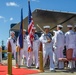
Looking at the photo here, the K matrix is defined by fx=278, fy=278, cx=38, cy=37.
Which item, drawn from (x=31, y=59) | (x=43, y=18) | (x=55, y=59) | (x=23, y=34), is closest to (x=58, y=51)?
(x=55, y=59)

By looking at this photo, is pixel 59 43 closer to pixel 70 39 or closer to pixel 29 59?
pixel 70 39

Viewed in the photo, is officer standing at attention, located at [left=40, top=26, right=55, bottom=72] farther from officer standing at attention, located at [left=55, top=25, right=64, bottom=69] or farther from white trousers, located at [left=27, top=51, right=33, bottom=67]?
white trousers, located at [left=27, top=51, right=33, bottom=67]

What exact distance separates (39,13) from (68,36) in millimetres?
3182

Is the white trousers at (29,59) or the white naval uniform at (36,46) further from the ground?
the white naval uniform at (36,46)

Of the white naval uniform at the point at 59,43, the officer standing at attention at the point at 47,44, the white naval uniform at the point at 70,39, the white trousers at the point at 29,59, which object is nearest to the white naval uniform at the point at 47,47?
the officer standing at attention at the point at 47,44

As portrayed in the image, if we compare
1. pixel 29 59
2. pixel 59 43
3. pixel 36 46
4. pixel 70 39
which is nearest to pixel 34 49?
pixel 36 46

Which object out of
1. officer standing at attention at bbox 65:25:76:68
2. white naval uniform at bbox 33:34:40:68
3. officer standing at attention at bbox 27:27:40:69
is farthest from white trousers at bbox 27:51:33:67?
officer standing at attention at bbox 65:25:76:68

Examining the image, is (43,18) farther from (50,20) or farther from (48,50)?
(48,50)

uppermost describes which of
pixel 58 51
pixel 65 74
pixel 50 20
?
pixel 50 20

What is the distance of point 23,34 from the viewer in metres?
14.5

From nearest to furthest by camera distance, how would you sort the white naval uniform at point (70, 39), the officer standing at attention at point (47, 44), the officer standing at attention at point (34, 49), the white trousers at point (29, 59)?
1. the officer standing at attention at point (47, 44)
2. the white naval uniform at point (70, 39)
3. the officer standing at attention at point (34, 49)
4. the white trousers at point (29, 59)

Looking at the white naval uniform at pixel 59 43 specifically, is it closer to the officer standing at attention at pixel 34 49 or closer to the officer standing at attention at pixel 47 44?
the officer standing at attention at pixel 47 44

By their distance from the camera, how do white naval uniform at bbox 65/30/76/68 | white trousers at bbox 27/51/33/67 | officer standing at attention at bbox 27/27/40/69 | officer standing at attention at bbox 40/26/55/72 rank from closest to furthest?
1. officer standing at attention at bbox 40/26/55/72
2. white naval uniform at bbox 65/30/76/68
3. officer standing at attention at bbox 27/27/40/69
4. white trousers at bbox 27/51/33/67

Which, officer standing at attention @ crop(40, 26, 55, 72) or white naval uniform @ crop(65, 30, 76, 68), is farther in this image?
white naval uniform @ crop(65, 30, 76, 68)
